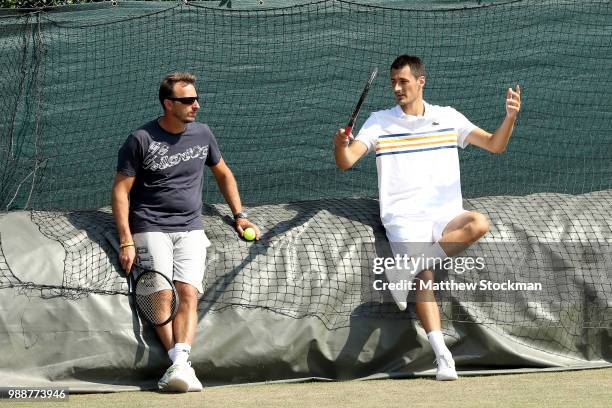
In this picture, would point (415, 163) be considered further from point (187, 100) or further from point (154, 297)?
point (154, 297)

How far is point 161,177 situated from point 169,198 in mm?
127

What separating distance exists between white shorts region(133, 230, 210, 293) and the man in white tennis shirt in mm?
964

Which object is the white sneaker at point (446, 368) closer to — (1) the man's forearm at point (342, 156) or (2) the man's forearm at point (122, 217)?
(1) the man's forearm at point (342, 156)

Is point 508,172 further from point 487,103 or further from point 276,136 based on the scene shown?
point 276,136

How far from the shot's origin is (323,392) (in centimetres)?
598

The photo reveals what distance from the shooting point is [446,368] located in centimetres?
626

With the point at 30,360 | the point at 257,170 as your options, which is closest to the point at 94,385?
the point at 30,360

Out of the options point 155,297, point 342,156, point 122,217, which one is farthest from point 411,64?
point 155,297

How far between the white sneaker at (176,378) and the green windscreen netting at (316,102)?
3.60 ft

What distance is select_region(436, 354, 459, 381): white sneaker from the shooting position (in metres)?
6.25

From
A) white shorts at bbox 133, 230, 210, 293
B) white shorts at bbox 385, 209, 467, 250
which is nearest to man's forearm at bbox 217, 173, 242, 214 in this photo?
white shorts at bbox 133, 230, 210, 293

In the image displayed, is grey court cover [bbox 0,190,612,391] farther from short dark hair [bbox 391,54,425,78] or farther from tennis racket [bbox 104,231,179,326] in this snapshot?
short dark hair [bbox 391,54,425,78]

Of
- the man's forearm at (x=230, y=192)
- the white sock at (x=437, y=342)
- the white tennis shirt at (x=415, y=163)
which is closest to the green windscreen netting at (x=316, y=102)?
the man's forearm at (x=230, y=192)

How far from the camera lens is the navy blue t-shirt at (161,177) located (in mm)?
6406
